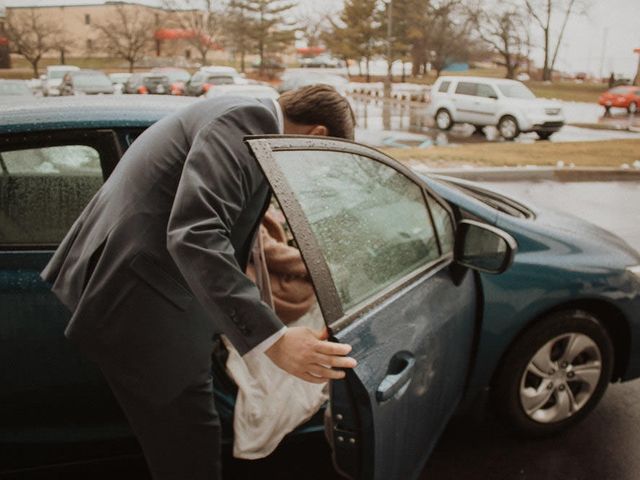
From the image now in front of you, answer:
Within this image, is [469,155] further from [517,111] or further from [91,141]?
[91,141]

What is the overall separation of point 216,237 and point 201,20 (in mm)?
53987

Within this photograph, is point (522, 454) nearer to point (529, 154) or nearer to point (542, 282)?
point (542, 282)

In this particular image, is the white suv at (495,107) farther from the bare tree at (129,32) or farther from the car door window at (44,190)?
the bare tree at (129,32)

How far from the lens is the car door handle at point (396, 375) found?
1.64m

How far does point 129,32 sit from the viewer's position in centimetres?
5741

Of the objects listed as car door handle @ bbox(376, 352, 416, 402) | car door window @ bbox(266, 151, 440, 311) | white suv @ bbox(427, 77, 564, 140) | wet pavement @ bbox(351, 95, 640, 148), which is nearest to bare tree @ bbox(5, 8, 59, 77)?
wet pavement @ bbox(351, 95, 640, 148)


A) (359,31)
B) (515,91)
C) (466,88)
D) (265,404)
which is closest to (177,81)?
(466,88)

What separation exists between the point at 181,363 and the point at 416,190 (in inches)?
43.5

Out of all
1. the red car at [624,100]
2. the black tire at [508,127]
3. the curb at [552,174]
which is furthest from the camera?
the red car at [624,100]

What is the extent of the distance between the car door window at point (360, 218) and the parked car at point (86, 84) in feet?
70.2

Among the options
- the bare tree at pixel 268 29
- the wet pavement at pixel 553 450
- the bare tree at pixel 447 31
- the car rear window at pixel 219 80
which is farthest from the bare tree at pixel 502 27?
the wet pavement at pixel 553 450

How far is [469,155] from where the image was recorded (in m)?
11.2

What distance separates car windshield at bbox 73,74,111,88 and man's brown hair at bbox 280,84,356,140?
22.3 meters

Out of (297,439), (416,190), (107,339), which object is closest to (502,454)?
(297,439)
